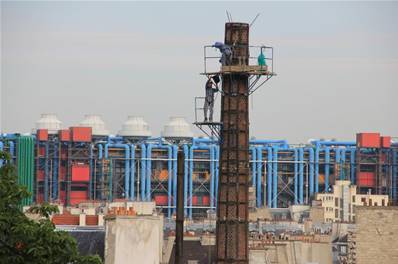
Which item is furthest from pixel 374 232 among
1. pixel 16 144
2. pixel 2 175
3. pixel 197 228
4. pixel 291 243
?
pixel 16 144

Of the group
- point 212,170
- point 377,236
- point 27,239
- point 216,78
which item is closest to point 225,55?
point 216,78

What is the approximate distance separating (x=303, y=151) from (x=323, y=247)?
102706mm

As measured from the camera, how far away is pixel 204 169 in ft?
652

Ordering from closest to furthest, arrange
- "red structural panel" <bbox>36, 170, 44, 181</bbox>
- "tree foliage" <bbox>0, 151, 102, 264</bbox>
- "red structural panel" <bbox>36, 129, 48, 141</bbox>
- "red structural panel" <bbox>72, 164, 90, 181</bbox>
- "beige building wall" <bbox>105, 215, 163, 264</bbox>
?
"tree foliage" <bbox>0, 151, 102, 264</bbox>
"beige building wall" <bbox>105, 215, 163, 264</bbox>
"red structural panel" <bbox>36, 170, 44, 181</bbox>
"red structural panel" <bbox>36, 129, 48, 141</bbox>
"red structural panel" <bbox>72, 164, 90, 181</bbox>

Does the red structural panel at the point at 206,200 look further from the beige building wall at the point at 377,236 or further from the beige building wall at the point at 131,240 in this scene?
the beige building wall at the point at 131,240

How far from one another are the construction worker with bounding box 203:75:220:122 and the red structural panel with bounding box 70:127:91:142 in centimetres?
13062

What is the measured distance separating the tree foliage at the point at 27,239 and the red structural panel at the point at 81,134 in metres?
153

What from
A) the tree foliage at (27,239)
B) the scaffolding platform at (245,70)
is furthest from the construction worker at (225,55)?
the tree foliage at (27,239)

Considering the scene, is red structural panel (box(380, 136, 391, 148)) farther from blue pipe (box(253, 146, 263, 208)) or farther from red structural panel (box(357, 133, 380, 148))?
blue pipe (box(253, 146, 263, 208))

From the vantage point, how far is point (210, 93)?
6500 cm

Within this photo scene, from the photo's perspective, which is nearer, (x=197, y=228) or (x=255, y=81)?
(x=255, y=81)

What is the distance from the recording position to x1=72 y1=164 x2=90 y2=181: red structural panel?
196000 millimetres

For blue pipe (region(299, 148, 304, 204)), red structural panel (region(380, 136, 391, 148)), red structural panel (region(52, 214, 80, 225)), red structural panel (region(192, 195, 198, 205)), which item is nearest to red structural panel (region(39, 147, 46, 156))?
red structural panel (region(192, 195, 198, 205))

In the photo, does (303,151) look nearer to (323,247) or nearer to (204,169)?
(204,169)
